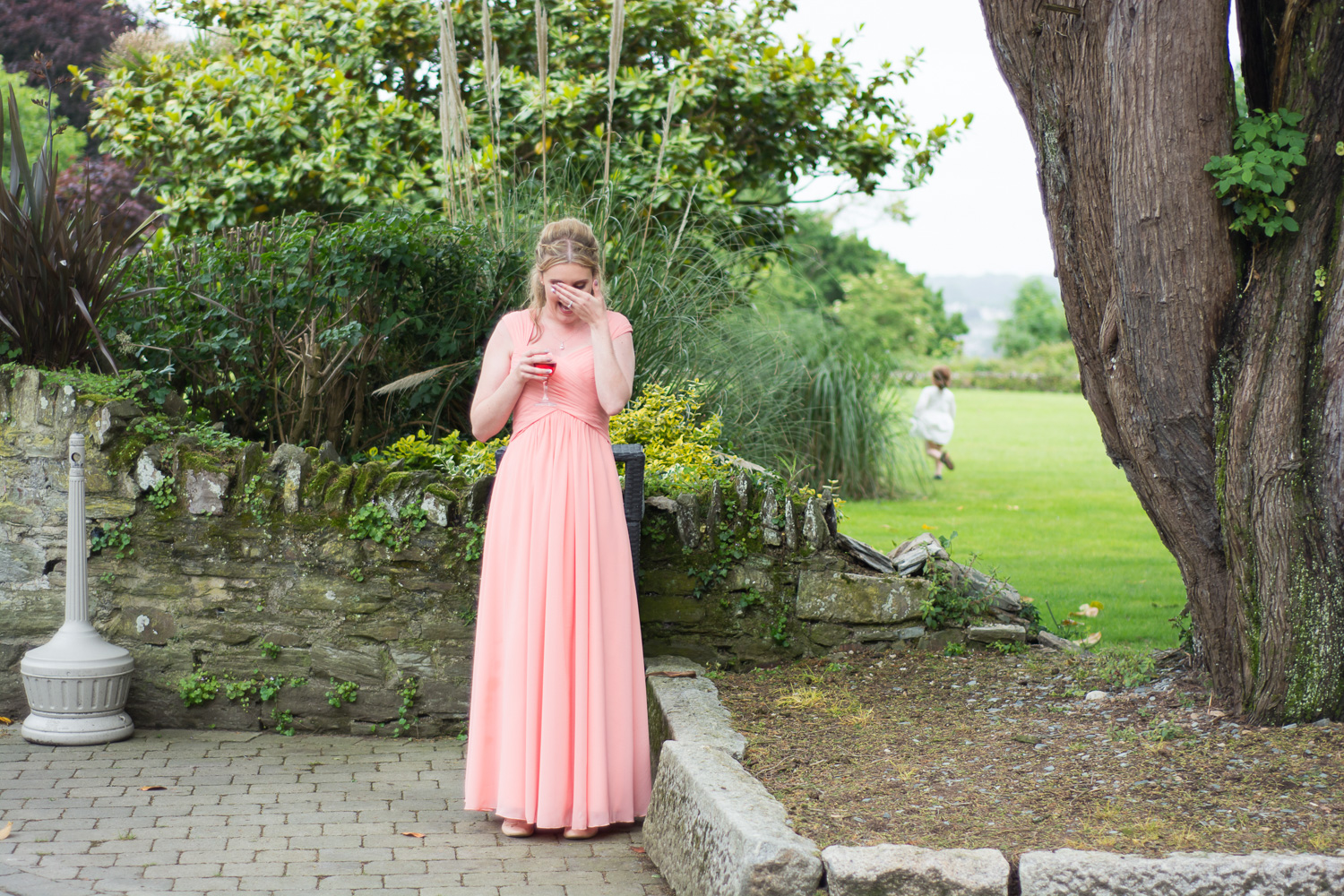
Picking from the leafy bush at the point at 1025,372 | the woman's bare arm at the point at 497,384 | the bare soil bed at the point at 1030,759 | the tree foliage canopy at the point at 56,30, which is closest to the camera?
the bare soil bed at the point at 1030,759

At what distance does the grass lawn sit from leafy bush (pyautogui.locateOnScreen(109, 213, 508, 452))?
10.9 feet

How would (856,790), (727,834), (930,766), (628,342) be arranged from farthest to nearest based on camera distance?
(628,342)
(930,766)
(856,790)
(727,834)

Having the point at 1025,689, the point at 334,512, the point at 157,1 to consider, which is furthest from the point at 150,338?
the point at 157,1

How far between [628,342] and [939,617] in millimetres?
1859

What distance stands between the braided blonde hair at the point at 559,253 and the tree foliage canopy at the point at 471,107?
4146mm

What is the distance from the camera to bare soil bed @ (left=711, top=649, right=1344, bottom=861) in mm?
2836

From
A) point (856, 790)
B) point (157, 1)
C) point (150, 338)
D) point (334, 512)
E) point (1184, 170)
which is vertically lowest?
point (856, 790)

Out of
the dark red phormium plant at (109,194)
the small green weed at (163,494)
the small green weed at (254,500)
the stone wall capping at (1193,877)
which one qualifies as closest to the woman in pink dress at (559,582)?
the small green weed at (254,500)

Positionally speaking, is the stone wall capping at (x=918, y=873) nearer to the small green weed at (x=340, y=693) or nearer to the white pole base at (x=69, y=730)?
the small green weed at (x=340, y=693)

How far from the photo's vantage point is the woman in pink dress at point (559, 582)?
3529 millimetres

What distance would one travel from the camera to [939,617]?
4.66 meters

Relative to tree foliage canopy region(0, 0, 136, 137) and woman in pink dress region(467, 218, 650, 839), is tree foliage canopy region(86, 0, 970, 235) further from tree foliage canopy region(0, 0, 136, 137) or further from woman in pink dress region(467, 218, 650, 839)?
tree foliage canopy region(0, 0, 136, 137)

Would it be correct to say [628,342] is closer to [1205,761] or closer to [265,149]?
[1205,761]

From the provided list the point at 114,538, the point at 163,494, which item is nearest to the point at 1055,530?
the point at 163,494
